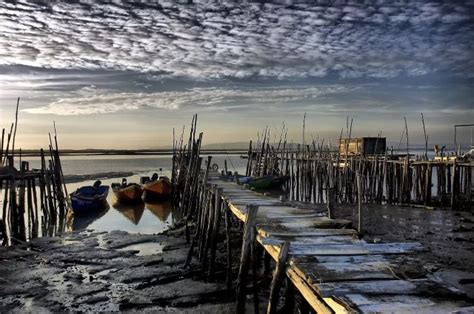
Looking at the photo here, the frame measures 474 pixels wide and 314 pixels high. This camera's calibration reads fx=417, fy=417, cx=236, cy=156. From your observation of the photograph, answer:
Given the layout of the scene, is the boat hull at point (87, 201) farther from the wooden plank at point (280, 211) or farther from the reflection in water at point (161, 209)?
the wooden plank at point (280, 211)

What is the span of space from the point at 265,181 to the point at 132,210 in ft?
30.2

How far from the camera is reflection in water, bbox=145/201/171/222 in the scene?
71.9 ft

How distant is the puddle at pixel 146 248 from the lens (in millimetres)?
13195

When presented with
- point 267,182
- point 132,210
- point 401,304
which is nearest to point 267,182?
point 267,182

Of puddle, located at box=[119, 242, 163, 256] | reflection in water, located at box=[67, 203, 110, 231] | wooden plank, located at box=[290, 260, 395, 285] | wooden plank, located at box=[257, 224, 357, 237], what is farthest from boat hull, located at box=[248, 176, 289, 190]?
wooden plank, located at box=[290, 260, 395, 285]

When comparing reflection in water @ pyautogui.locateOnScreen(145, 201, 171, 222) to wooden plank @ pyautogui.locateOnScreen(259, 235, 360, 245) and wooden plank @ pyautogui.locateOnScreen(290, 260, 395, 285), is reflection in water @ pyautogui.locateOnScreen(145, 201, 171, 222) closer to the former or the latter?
wooden plank @ pyautogui.locateOnScreen(259, 235, 360, 245)

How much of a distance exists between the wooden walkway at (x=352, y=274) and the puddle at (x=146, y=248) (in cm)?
606

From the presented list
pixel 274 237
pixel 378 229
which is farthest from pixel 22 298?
pixel 378 229

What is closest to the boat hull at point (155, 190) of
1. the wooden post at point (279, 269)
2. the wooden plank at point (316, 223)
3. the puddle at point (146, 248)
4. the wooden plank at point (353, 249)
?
the puddle at point (146, 248)

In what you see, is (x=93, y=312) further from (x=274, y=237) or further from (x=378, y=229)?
(x=378, y=229)

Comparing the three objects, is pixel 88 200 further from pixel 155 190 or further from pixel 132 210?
pixel 155 190

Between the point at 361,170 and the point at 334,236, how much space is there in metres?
18.7

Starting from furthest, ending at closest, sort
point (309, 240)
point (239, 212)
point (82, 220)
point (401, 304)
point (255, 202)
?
point (82, 220) < point (255, 202) < point (239, 212) < point (309, 240) < point (401, 304)

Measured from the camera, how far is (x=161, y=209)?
24453 millimetres
